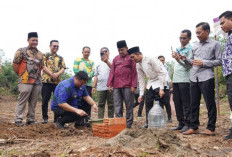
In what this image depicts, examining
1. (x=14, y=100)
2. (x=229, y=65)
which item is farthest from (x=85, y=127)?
Answer: (x=14, y=100)

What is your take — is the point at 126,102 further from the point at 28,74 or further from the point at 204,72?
the point at 28,74

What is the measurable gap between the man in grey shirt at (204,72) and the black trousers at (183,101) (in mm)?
314

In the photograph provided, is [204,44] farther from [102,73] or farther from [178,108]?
[102,73]

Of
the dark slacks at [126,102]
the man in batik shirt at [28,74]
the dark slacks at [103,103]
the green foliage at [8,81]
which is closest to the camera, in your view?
the dark slacks at [126,102]

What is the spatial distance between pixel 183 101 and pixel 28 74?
3.39 m

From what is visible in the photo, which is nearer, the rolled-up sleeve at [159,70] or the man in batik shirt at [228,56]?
the man in batik shirt at [228,56]

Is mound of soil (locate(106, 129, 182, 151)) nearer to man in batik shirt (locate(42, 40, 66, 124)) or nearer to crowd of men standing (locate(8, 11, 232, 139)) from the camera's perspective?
crowd of men standing (locate(8, 11, 232, 139))

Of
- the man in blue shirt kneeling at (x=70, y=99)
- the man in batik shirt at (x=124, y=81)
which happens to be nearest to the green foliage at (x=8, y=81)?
the man in blue shirt kneeling at (x=70, y=99)

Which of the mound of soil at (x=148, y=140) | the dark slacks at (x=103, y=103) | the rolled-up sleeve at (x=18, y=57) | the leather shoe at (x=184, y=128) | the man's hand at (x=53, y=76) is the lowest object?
the leather shoe at (x=184, y=128)

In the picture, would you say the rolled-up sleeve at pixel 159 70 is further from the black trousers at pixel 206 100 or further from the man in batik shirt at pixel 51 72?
the man in batik shirt at pixel 51 72

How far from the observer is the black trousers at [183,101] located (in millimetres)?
5273

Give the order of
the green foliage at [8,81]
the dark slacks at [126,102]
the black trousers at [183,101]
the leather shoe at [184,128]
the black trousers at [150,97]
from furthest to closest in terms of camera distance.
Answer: the green foliage at [8,81] < the dark slacks at [126,102] < the black trousers at [150,97] < the black trousers at [183,101] < the leather shoe at [184,128]

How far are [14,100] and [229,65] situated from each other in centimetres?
1287

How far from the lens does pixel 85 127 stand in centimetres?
577
